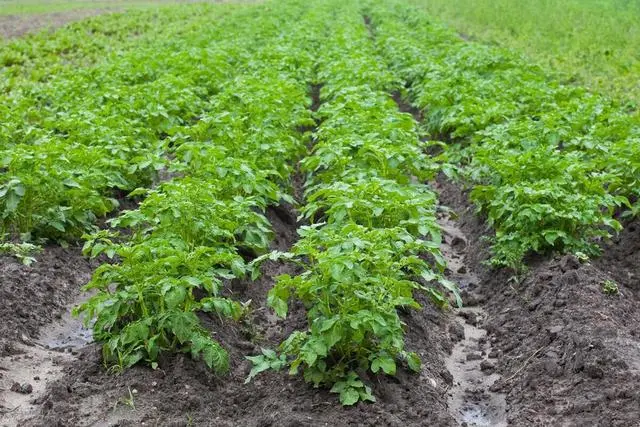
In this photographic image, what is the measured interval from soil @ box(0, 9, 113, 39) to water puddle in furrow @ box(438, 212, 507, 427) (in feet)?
66.7

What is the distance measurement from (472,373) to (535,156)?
2.37 metres

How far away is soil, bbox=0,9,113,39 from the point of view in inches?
1013

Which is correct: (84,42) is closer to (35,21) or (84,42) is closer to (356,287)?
(35,21)

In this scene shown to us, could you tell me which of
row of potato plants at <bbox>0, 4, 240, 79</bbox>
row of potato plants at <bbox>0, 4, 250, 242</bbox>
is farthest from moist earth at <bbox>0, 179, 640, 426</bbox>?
row of potato plants at <bbox>0, 4, 240, 79</bbox>

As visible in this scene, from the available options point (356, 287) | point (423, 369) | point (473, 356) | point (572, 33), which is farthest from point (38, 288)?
point (572, 33)

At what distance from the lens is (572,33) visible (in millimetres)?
21328

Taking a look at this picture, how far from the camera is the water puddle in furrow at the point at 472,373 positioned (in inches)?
203

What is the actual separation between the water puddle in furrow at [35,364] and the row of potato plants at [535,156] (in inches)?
137

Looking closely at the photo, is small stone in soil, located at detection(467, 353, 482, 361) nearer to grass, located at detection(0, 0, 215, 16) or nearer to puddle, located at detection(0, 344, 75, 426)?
puddle, located at detection(0, 344, 75, 426)

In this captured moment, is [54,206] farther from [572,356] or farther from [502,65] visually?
[502,65]

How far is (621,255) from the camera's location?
739 cm

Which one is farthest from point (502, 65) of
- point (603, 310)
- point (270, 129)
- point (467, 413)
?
point (467, 413)

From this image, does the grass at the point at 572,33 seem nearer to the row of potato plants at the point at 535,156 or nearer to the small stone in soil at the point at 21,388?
the row of potato plants at the point at 535,156

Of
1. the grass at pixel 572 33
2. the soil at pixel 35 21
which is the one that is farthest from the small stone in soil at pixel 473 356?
the soil at pixel 35 21
